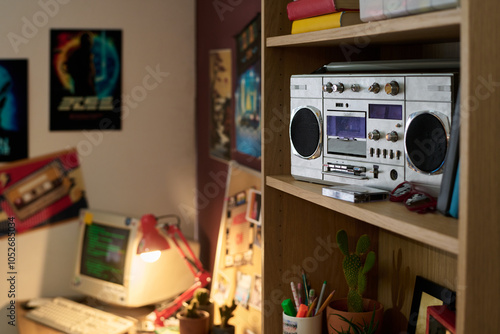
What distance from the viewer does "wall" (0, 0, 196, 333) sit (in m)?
2.87

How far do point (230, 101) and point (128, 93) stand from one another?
0.70m

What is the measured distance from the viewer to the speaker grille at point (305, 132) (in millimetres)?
1242

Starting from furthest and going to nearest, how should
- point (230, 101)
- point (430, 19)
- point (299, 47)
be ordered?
point (230, 101)
point (299, 47)
point (430, 19)

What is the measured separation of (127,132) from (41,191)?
494 mm

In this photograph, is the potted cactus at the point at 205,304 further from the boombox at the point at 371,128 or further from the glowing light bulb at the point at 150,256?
the boombox at the point at 371,128

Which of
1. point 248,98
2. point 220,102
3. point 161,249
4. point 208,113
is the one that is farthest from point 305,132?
point 208,113

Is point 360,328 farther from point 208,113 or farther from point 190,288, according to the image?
point 208,113

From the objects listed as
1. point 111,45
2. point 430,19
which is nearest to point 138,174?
point 111,45

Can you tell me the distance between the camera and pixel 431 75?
0.99 metres

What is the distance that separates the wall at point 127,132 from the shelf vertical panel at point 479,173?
237cm

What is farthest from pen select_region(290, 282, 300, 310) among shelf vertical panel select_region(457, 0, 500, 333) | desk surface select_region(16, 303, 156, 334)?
desk surface select_region(16, 303, 156, 334)

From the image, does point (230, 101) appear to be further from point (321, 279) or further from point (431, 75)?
point (431, 75)

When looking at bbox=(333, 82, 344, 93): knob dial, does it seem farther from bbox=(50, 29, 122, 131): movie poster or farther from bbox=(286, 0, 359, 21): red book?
bbox=(50, 29, 122, 131): movie poster

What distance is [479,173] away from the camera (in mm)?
742
